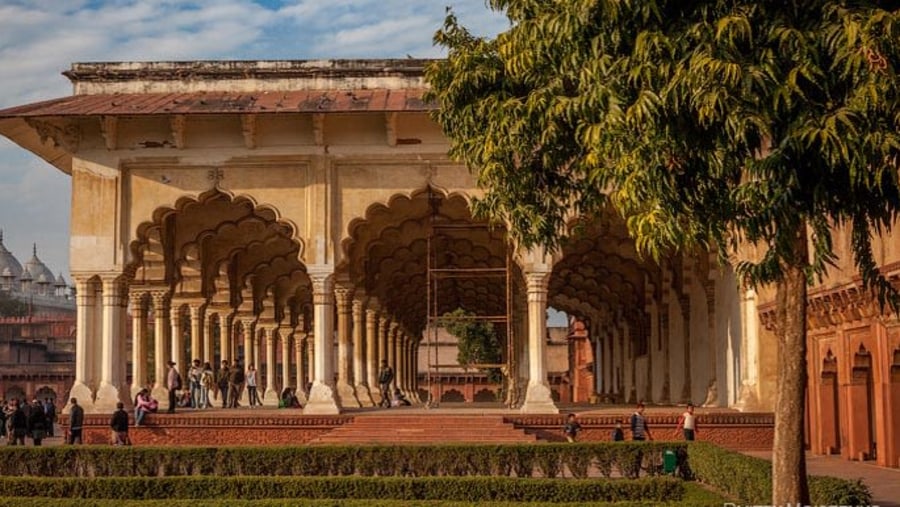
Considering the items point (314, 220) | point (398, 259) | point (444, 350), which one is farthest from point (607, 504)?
point (444, 350)

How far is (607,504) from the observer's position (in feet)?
36.9

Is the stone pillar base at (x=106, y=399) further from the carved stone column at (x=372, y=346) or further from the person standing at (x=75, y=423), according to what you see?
the carved stone column at (x=372, y=346)

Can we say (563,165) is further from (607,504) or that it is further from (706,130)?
(607,504)

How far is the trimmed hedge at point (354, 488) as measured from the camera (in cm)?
1292

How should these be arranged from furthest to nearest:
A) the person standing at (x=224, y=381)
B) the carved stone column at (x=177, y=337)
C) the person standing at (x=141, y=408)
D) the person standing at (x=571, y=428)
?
the carved stone column at (x=177, y=337)
the person standing at (x=224, y=381)
the person standing at (x=141, y=408)
the person standing at (x=571, y=428)

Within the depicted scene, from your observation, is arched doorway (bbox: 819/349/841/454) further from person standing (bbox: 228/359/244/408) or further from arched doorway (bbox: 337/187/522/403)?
person standing (bbox: 228/359/244/408)

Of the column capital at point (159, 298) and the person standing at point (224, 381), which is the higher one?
the column capital at point (159, 298)

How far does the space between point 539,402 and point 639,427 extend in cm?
189

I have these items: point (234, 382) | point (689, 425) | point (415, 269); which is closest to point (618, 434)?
point (689, 425)

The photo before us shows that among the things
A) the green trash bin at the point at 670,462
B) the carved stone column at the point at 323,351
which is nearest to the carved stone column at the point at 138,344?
the carved stone column at the point at 323,351

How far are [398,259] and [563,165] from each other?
61.0 feet

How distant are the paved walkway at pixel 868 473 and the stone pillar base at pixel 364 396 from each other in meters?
10.5

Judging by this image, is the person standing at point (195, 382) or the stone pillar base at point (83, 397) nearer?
the stone pillar base at point (83, 397)

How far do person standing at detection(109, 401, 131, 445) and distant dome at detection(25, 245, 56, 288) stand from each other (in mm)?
101806
